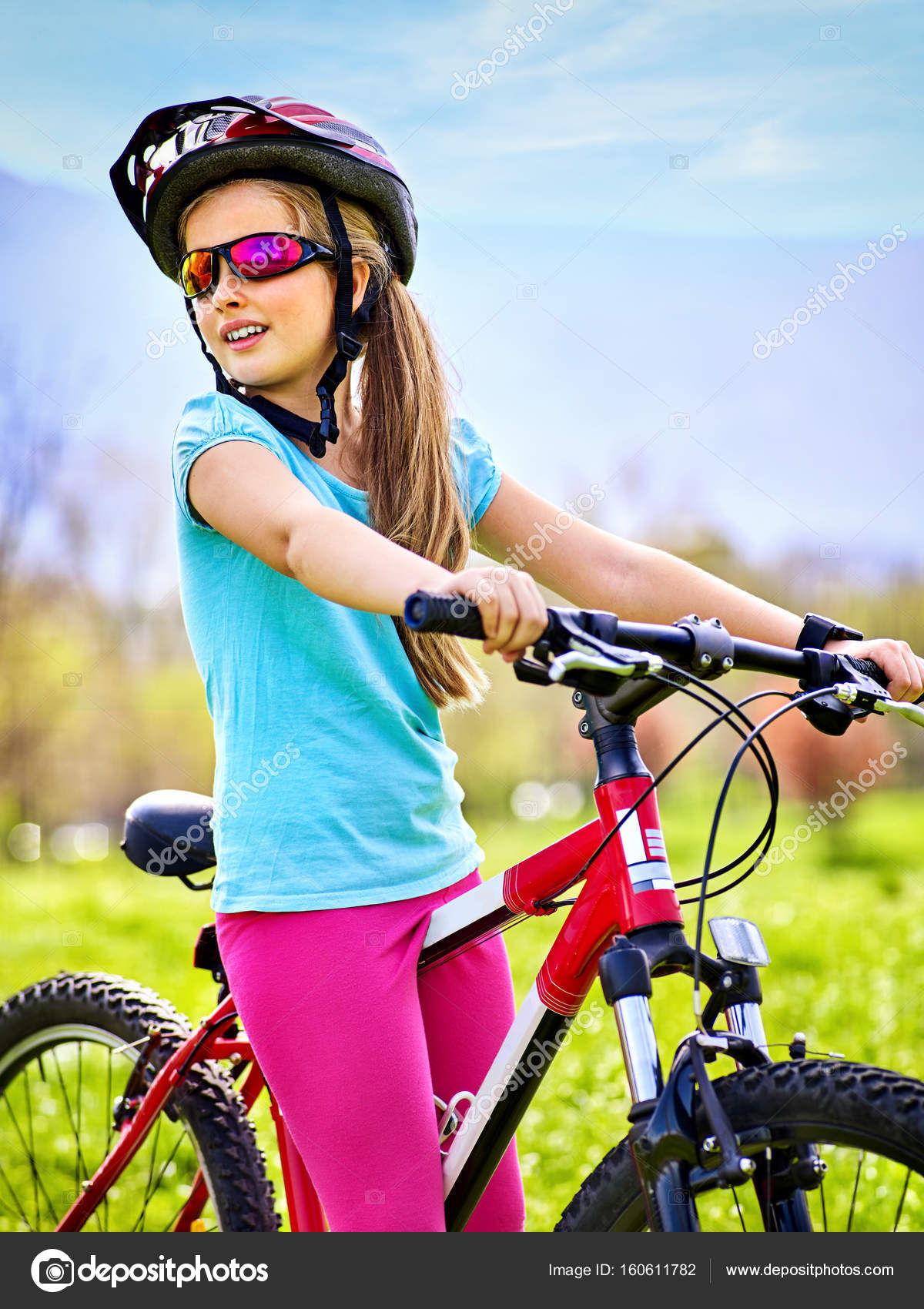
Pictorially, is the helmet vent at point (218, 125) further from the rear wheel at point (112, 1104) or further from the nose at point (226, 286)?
the rear wheel at point (112, 1104)

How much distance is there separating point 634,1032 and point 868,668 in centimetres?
63

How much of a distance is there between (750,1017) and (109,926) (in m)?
6.80

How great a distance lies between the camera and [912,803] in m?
11.4

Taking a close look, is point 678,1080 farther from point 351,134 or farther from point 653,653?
point 351,134

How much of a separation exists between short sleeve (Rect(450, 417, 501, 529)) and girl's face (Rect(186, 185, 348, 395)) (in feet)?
1.00

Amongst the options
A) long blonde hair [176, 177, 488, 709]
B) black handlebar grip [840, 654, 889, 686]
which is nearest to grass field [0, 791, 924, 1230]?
long blonde hair [176, 177, 488, 709]

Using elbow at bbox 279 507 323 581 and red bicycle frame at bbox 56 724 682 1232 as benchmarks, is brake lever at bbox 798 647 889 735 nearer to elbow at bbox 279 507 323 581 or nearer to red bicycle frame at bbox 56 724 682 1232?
red bicycle frame at bbox 56 724 682 1232

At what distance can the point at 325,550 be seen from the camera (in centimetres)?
149

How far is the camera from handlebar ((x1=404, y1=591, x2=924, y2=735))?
49.0 inches

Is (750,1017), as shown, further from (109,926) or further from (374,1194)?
(109,926)

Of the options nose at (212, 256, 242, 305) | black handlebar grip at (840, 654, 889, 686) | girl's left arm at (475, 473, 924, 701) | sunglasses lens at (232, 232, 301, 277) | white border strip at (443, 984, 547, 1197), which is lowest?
white border strip at (443, 984, 547, 1197)
